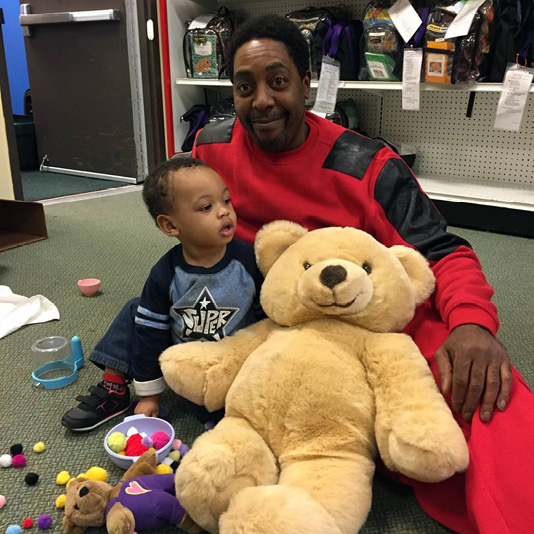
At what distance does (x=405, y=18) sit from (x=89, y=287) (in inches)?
66.6

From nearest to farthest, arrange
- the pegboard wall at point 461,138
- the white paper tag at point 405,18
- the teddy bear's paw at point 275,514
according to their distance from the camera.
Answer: the teddy bear's paw at point 275,514 < the white paper tag at point 405,18 < the pegboard wall at point 461,138

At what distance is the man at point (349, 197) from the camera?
29.1 inches

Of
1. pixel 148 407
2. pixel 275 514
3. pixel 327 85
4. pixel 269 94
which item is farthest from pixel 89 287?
pixel 327 85

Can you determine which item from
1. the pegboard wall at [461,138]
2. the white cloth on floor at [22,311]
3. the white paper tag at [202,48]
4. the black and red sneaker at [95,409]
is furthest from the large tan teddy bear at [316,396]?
the white paper tag at [202,48]

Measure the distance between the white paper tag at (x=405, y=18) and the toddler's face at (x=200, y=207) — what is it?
5.30 feet

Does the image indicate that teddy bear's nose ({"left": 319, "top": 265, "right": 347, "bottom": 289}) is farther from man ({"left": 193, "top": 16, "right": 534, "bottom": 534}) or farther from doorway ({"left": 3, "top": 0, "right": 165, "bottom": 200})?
doorway ({"left": 3, "top": 0, "right": 165, "bottom": 200})

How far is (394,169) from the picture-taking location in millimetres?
1036

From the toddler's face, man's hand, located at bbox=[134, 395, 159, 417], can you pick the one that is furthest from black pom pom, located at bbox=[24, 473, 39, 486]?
the toddler's face

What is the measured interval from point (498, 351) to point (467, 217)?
1.73 metres

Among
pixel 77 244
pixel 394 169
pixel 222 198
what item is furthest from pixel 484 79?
pixel 77 244

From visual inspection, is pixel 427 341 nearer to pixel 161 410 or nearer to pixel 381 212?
pixel 381 212

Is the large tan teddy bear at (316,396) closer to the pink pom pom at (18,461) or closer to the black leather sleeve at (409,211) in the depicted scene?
the black leather sleeve at (409,211)

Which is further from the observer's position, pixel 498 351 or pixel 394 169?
pixel 394 169

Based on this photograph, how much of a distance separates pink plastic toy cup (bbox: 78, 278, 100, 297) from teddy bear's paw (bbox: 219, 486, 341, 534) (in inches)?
44.4
